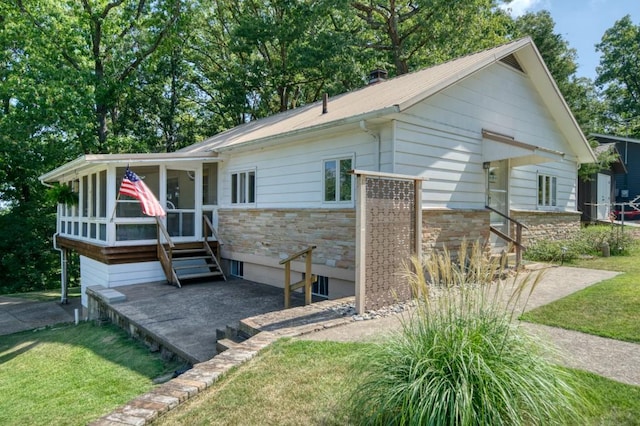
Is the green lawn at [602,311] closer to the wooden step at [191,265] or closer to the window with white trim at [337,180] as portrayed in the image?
the window with white trim at [337,180]

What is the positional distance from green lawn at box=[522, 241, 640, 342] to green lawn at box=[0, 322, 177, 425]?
5469 mm

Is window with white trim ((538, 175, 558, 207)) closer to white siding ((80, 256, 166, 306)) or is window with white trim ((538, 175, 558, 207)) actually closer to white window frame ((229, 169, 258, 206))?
white window frame ((229, 169, 258, 206))

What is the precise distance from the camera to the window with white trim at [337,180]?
820 cm

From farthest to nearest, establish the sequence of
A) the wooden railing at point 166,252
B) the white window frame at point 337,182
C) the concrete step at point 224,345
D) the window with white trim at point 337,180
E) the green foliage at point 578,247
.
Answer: the green foliage at point 578,247 < the wooden railing at point 166,252 < the window with white trim at point 337,180 < the white window frame at point 337,182 < the concrete step at point 224,345

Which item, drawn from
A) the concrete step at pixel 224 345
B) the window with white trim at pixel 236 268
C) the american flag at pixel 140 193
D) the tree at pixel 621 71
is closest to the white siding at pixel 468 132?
the concrete step at pixel 224 345

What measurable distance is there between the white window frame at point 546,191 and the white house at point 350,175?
0.15 feet

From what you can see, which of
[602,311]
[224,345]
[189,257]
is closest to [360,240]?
[224,345]

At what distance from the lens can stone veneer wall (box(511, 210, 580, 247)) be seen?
11.2 metres

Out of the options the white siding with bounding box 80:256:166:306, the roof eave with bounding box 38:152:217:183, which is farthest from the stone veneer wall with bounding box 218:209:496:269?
the white siding with bounding box 80:256:166:306

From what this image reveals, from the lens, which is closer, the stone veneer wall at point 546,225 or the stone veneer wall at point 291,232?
the stone veneer wall at point 291,232

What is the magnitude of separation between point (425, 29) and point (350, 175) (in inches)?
582

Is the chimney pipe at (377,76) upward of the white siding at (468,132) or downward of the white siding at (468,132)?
upward

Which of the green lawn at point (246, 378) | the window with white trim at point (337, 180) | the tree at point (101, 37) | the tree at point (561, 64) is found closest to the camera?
the green lawn at point (246, 378)

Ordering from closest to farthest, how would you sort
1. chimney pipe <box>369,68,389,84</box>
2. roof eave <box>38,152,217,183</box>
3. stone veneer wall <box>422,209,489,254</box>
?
stone veneer wall <box>422,209,489,254</box>
roof eave <box>38,152,217,183</box>
chimney pipe <box>369,68,389,84</box>
